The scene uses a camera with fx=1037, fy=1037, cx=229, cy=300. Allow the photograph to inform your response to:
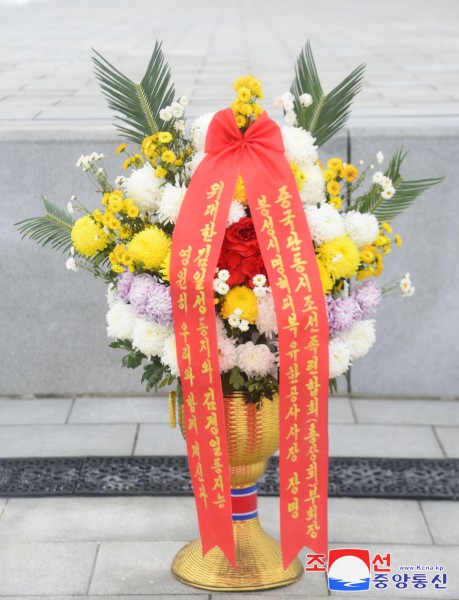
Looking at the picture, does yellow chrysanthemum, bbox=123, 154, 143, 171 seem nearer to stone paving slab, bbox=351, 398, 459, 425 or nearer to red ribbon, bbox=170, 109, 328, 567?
red ribbon, bbox=170, 109, 328, 567

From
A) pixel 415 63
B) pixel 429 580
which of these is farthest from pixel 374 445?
pixel 415 63

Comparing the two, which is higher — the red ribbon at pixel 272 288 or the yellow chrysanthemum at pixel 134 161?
the yellow chrysanthemum at pixel 134 161

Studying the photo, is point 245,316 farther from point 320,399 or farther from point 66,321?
point 66,321

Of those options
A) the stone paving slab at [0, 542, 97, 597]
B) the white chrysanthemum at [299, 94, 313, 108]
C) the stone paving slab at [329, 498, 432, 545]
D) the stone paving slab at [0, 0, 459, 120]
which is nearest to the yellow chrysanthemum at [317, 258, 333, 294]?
the white chrysanthemum at [299, 94, 313, 108]

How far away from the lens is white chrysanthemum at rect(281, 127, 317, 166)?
3.34m

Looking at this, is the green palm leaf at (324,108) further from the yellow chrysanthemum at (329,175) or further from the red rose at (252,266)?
the red rose at (252,266)

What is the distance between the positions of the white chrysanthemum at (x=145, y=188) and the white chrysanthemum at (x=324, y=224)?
500 millimetres

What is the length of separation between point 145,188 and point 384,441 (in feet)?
7.43

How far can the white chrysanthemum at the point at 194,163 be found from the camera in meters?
3.38

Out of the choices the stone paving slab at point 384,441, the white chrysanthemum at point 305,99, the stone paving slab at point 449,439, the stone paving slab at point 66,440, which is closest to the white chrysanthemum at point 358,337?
the white chrysanthemum at point 305,99

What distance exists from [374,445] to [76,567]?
5.67ft

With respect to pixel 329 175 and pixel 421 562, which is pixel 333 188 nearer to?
pixel 329 175

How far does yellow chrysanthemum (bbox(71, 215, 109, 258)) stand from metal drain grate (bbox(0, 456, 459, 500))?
1500 millimetres

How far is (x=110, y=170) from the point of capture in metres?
5.32
